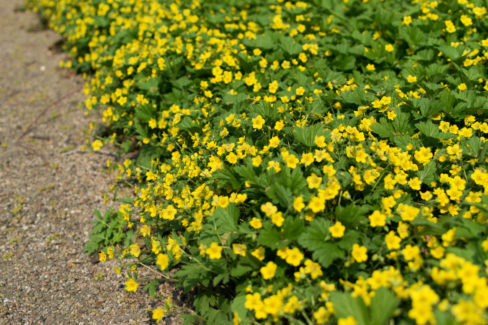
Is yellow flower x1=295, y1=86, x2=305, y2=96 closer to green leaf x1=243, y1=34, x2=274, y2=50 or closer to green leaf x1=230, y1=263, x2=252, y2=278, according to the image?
green leaf x1=243, y1=34, x2=274, y2=50

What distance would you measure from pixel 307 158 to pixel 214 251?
890 mm

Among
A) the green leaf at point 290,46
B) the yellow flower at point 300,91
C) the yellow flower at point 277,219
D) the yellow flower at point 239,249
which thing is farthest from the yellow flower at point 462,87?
the yellow flower at point 239,249

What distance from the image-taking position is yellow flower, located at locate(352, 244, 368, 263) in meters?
2.23

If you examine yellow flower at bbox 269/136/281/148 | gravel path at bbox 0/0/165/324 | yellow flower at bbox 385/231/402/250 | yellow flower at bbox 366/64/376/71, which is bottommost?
gravel path at bbox 0/0/165/324

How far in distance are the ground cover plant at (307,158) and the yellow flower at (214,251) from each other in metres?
0.01

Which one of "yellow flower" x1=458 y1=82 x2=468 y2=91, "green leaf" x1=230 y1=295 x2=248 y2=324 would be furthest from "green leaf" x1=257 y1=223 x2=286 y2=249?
"yellow flower" x1=458 y1=82 x2=468 y2=91

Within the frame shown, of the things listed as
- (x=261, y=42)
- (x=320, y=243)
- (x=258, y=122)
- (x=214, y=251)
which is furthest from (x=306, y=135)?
(x=261, y=42)

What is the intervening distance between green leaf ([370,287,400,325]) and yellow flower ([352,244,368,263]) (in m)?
0.26

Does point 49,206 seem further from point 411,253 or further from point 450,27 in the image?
point 450,27

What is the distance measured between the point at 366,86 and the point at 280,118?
0.88 meters

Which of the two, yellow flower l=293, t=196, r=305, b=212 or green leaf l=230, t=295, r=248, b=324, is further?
yellow flower l=293, t=196, r=305, b=212

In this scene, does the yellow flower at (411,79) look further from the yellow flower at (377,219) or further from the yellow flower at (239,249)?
the yellow flower at (239,249)

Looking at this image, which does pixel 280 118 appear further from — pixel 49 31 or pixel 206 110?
pixel 49 31

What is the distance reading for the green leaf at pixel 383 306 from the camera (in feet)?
6.19
